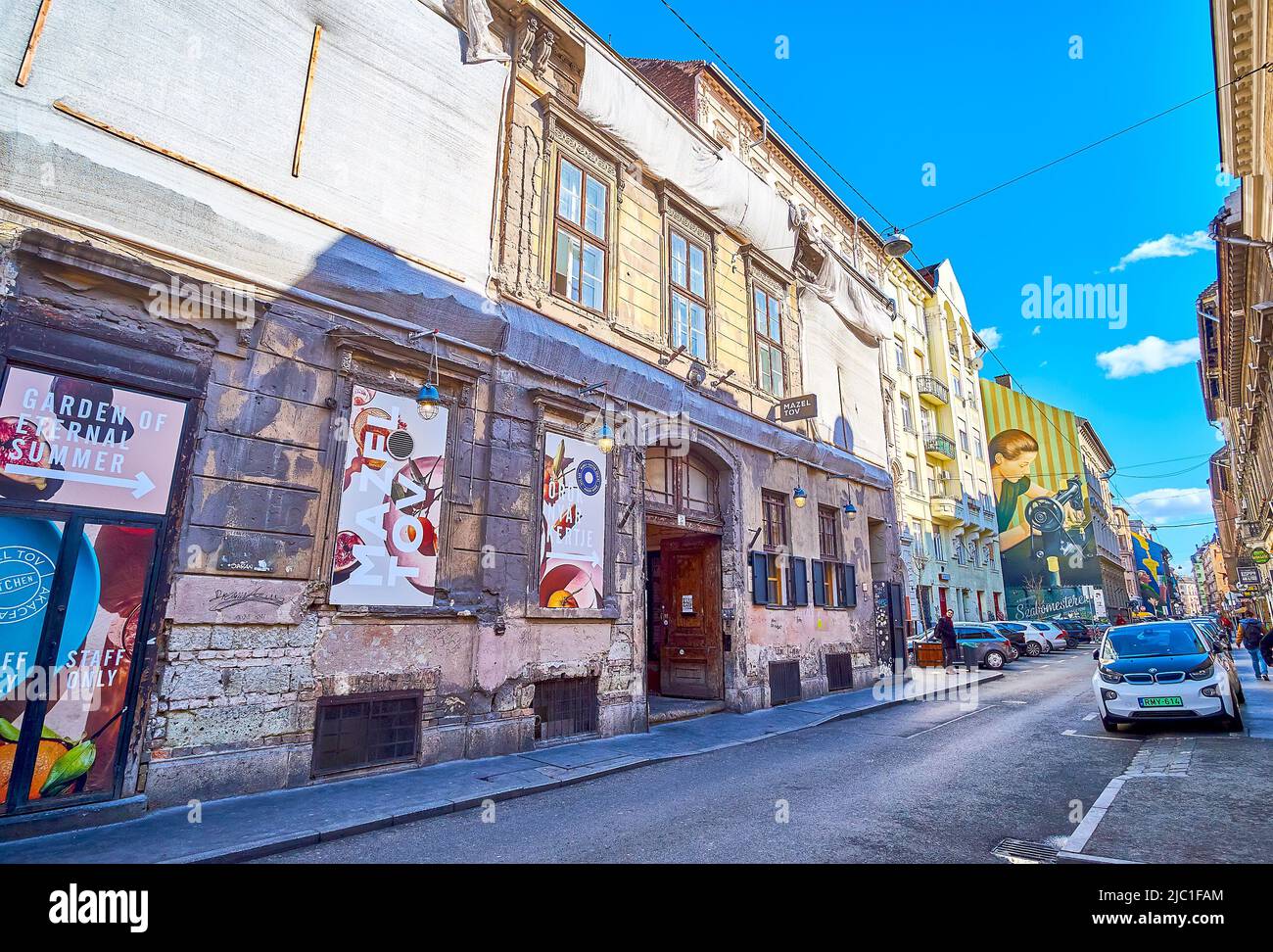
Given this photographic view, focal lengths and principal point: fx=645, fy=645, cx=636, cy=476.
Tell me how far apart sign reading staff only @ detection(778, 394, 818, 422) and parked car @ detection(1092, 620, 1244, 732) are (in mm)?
7465

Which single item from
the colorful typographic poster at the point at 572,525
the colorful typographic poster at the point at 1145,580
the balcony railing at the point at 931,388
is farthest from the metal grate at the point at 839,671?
the colorful typographic poster at the point at 1145,580

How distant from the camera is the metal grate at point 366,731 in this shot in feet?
24.1

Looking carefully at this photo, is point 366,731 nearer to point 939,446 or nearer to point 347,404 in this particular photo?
point 347,404

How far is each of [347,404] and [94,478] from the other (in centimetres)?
262

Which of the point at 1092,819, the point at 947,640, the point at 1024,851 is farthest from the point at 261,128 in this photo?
the point at 947,640

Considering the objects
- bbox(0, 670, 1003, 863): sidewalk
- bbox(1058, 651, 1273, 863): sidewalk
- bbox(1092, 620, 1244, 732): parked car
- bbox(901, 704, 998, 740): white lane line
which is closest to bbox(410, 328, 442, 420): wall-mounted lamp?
bbox(0, 670, 1003, 863): sidewalk

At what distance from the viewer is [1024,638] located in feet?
96.2

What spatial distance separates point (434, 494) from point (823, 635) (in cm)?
1125

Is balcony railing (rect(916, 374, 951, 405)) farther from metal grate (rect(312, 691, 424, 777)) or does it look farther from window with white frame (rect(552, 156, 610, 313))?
metal grate (rect(312, 691, 424, 777))

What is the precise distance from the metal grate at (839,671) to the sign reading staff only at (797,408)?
6.10m

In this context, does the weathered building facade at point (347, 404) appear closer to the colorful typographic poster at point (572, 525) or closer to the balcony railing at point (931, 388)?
the colorful typographic poster at point (572, 525)

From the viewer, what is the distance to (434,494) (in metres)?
8.78

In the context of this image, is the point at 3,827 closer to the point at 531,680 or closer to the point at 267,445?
the point at 267,445

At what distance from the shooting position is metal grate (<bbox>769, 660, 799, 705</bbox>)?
46.5 feet
